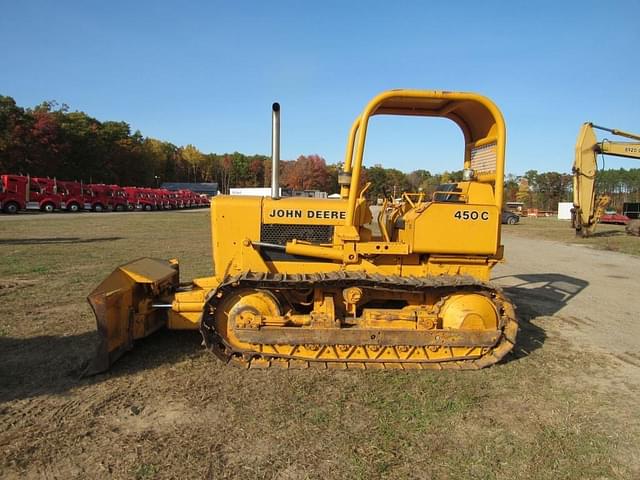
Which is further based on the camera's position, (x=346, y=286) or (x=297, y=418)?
(x=346, y=286)

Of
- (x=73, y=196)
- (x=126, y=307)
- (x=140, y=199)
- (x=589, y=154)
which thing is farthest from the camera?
(x=140, y=199)

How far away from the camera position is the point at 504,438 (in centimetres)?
364

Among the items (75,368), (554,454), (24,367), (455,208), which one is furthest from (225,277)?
(554,454)

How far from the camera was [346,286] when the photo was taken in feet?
16.7

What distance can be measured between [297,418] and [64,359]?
2.90m

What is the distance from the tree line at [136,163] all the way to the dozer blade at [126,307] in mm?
23276

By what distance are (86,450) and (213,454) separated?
945 mm

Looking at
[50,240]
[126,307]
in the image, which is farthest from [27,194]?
[126,307]

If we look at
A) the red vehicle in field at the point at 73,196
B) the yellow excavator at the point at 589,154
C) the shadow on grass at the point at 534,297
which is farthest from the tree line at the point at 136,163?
the red vehicle in field at the point at 73,196

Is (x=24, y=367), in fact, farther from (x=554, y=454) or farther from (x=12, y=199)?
(x=12, y=199)

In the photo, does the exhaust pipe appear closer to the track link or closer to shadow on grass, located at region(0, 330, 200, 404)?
the track link

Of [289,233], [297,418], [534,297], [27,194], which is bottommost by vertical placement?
[297,418]

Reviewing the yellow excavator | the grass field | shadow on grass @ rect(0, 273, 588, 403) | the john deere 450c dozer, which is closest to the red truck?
the grass field

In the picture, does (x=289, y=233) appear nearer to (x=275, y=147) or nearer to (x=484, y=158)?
(x=275, y=147)
